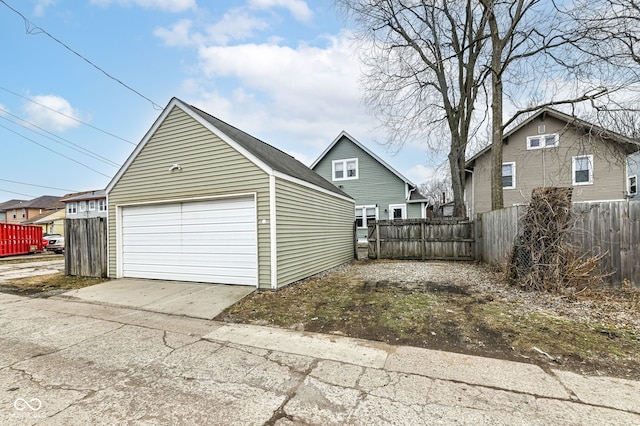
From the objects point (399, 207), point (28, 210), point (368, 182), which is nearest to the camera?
point (399, 207)

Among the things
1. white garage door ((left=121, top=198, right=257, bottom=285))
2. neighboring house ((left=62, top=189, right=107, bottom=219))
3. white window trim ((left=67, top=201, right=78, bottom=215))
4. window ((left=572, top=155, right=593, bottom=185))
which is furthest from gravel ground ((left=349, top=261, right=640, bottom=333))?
white window trim ((left=67, top=201, right=78, bottom=215))

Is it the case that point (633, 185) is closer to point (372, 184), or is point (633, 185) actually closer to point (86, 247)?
point (372, 184)

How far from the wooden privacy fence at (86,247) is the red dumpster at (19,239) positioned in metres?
12.3

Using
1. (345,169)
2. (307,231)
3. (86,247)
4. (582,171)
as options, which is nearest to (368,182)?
(345,169)

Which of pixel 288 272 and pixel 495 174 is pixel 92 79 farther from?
pixel 495 174

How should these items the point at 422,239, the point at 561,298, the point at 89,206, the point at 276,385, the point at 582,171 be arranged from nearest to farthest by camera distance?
the point at 276,385
the point at 561,298
the point at 422,239
the point at 582,171
the point at 89,206

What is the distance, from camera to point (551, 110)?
15.1 m

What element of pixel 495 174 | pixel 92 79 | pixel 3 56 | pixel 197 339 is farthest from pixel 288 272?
pixel 3 56

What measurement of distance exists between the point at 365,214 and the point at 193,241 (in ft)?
40.9

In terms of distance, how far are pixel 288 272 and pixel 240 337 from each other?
123 inches

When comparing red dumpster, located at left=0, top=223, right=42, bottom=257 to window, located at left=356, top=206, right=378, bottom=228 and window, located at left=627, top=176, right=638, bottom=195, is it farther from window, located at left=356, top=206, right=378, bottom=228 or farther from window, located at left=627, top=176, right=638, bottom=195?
window, located at left=627, top=176, right=638, bottom=195

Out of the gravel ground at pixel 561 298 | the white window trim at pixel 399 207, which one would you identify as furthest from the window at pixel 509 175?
the gravel ground at pixel 561 298

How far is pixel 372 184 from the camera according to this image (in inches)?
719

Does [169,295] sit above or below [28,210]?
below
